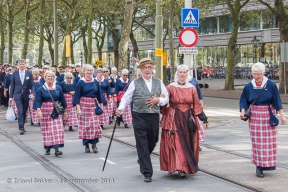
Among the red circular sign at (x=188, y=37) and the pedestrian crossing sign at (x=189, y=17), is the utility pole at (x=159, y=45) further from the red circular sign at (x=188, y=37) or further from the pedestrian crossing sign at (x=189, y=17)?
the red circular sign at (x=188, y=37)

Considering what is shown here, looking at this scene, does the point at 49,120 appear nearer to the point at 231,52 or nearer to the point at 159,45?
the point at 159,45

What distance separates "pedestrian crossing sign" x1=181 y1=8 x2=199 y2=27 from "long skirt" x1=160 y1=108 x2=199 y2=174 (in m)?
5.76

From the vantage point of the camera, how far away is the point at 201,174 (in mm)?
8766

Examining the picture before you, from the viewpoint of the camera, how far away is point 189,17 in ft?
45.9

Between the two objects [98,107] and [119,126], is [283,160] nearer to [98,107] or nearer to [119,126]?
[98,107]

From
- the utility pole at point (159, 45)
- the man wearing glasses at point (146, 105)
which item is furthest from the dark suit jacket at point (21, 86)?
the man wearing glasses at point (146, 105)

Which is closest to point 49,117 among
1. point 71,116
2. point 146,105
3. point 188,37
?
point 146,105

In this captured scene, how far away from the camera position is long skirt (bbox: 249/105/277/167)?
27.9 feet

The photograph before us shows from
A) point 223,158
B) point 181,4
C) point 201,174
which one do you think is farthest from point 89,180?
point 181,4

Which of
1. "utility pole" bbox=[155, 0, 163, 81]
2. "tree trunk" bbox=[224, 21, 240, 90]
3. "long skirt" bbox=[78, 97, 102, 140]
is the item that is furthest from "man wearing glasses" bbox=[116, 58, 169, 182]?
"tree trunk" bbox=[224, 21, 240, 90]

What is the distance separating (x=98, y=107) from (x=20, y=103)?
4426 mm

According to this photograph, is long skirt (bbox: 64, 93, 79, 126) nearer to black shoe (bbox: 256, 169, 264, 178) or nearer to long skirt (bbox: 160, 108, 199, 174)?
long skirt (bbox: 160, 108, 199, 174)

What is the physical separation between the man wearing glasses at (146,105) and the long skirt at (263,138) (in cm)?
136

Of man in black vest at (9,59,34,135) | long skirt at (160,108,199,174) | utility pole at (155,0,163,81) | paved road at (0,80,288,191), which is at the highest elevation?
utility pole at (155,0,163,81)
